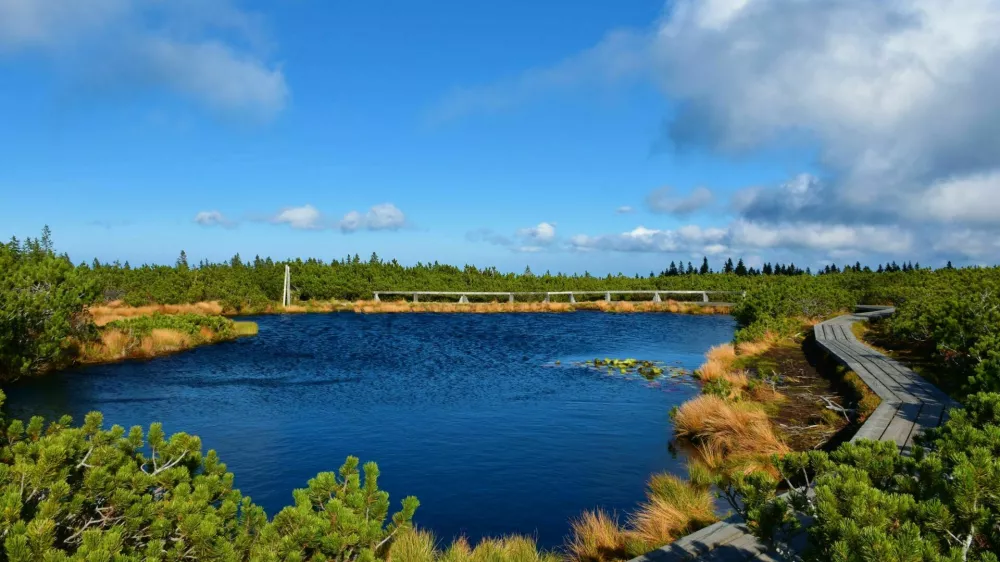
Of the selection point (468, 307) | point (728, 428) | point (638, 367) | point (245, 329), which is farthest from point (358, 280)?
point (728, 428)

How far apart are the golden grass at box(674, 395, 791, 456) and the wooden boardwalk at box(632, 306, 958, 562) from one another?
185 cm

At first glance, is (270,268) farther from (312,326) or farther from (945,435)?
(945,435)

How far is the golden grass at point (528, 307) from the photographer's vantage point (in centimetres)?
5056

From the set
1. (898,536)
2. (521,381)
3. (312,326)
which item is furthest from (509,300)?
(898,536)

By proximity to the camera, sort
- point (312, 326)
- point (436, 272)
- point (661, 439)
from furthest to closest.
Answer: point (436, 272), point (312, 326), point (661, 439)

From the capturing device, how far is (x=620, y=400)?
18.9 metres

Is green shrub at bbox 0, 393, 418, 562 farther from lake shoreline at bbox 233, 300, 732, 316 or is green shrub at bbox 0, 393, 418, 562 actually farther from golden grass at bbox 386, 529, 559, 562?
lake shoreline at bbox 233, 300, 732, 316

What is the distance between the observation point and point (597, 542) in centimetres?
831

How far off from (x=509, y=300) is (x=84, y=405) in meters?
41.5

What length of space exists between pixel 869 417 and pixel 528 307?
137 feet

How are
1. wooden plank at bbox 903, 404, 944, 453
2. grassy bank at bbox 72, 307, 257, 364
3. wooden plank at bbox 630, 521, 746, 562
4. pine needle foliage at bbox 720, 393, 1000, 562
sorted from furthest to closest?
grassy bank at bbox 72, 307, 257, 364, wooden plank at bbox 903, 404, 944, 453, wooden plank at bbox 630, 521, 746, 562, pine needle foliage at bbox 720, 393, 1000, 562

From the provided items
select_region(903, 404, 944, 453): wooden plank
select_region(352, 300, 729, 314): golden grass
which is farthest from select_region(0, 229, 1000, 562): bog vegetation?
select_region(352, 300, 729, 314): golden grass

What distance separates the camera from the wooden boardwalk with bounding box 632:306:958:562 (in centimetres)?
635

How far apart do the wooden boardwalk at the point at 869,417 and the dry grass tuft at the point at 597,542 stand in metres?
1.54
